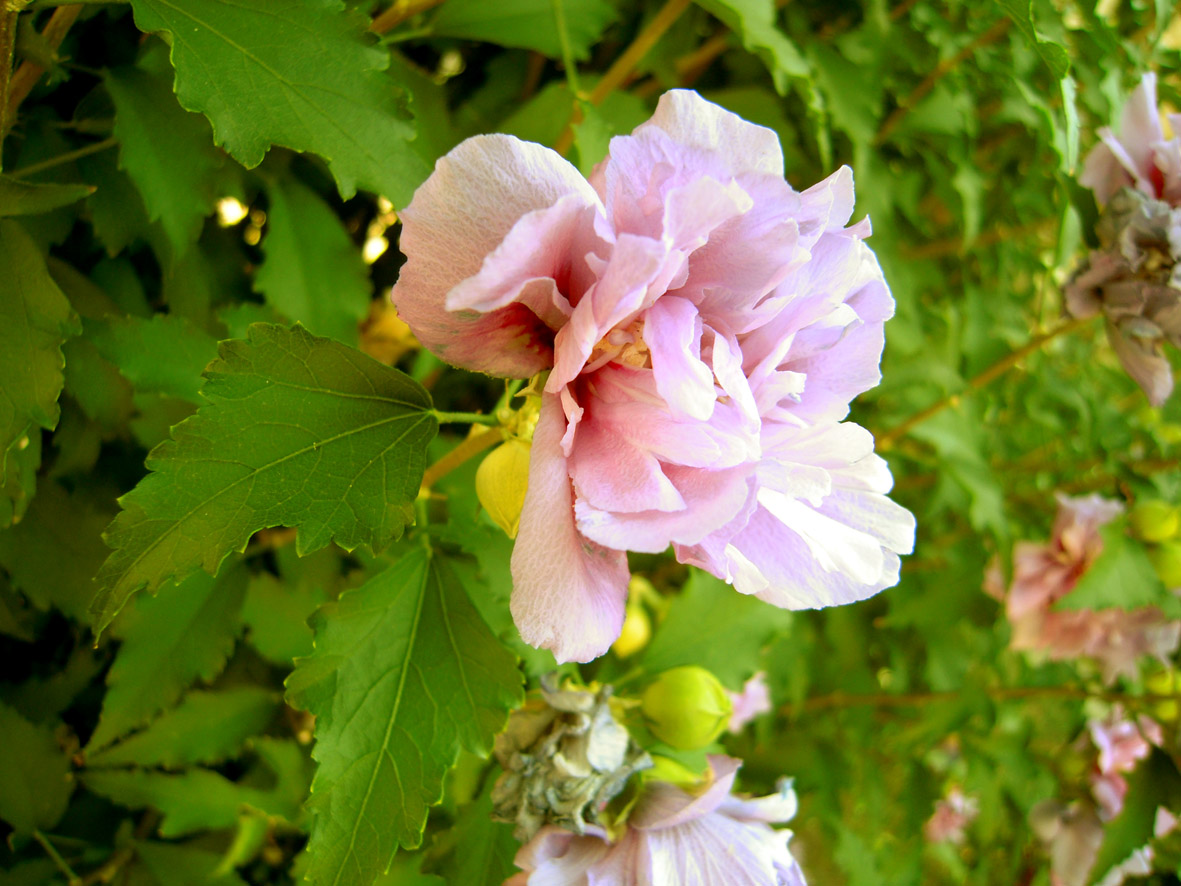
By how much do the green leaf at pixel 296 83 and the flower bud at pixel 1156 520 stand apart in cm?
84

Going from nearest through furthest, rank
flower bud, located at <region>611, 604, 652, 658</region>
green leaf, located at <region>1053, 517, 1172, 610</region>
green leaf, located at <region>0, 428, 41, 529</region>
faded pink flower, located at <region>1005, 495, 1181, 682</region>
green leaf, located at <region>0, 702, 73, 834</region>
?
green leaf, located at <region>0, 428, 41, 529</region>, green leaf, located at <region>0, 702, 73, 834</region>, flower bud, located at <region>611, 604, 652, 658</region>, green leaf, located at <region>1053, 517, 1172, 610</region>, faded pink flower, located at <region>1005, 495, 1181, 682</region>

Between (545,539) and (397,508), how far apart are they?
0.08 metres

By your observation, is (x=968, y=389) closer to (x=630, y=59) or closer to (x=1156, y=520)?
(x=1156, y=520)

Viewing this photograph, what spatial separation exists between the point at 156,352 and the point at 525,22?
38cm

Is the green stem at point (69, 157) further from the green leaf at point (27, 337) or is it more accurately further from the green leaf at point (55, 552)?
the green leaf at point (55, 552)

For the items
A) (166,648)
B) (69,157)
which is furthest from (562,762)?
(69,157)

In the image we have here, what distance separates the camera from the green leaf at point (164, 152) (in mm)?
443

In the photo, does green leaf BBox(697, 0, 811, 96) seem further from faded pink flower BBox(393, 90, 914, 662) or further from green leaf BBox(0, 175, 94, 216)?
green leaf BBox(0, 175, 94, 216)

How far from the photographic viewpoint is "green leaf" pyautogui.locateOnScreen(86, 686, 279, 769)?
56cm

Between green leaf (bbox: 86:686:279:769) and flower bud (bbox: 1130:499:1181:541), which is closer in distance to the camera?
green leaf (bbox: 86:686:279:769)

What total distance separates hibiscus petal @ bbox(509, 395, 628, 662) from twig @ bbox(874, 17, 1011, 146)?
70 centimetres

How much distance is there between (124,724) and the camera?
526mm

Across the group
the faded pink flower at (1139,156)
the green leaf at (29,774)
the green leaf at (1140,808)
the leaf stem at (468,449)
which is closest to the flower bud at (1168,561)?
the green leaf at (1140,808)

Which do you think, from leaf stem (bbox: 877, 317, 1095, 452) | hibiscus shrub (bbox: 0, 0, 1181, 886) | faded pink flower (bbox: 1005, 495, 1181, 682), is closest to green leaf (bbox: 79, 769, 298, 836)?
hibiscus shrub (bbox: 0, 0, 1181, 886)
